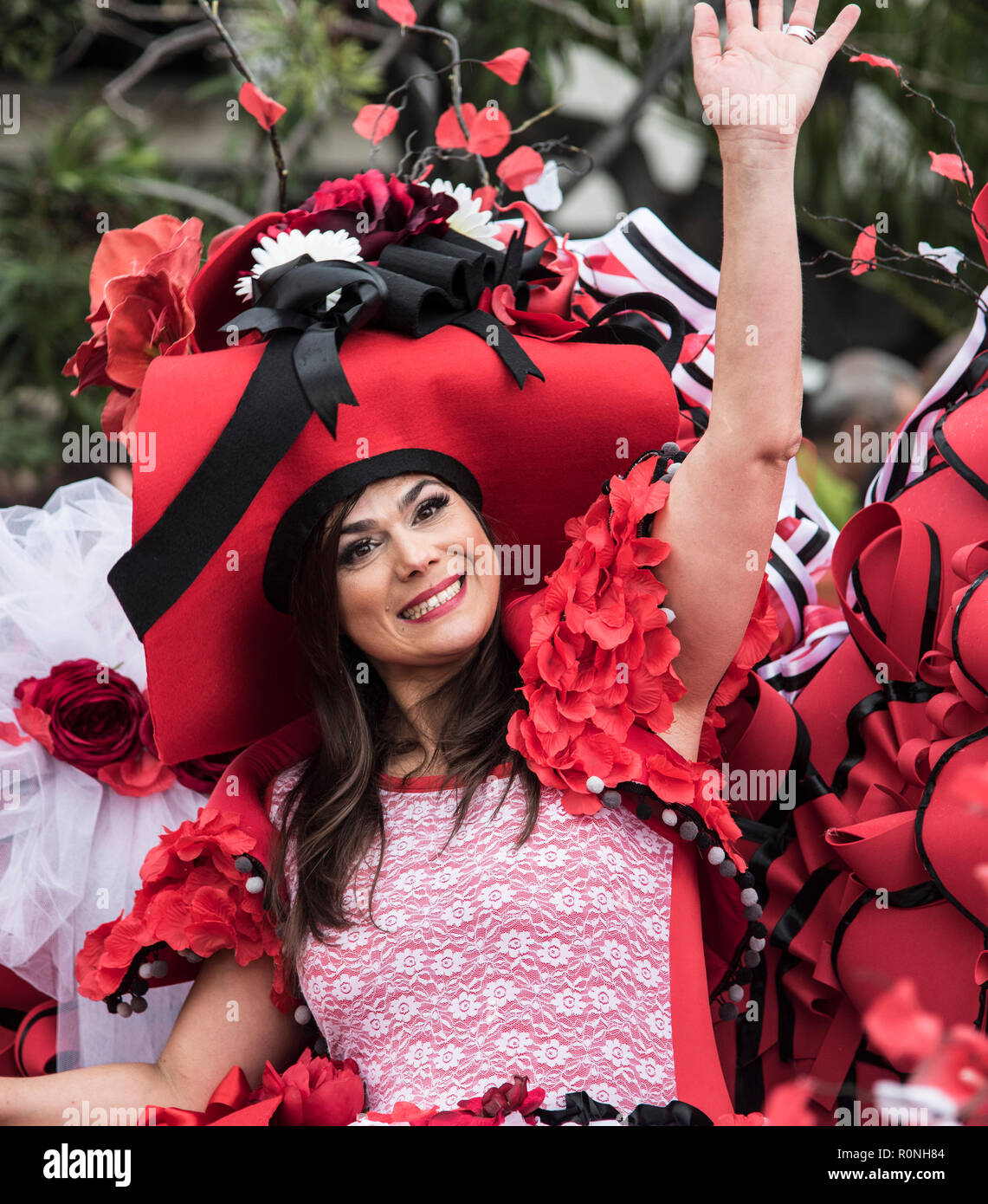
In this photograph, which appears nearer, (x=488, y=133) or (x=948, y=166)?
(x=948, y=166)

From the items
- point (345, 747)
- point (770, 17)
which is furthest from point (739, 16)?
point (345, 747)

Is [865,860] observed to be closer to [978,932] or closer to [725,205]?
[978,932]

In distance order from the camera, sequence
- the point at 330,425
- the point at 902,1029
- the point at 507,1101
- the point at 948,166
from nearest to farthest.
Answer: the point at 902,1029 < the point at 507,1101 < the point at 330,425 < the point at 948,166

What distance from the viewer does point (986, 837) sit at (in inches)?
55.9

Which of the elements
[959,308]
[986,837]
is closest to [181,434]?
[986,837]

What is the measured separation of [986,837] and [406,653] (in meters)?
0.70

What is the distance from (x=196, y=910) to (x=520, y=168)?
1181mm

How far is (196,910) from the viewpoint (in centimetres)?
164

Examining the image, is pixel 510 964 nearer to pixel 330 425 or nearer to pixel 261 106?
pixel 330 425

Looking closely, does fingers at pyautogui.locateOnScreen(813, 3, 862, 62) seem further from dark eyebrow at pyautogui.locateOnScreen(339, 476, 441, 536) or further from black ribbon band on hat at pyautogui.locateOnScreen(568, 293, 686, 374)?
dark eyebrow at pyautogui.locateOnScreen(339, 476, 441, 536)

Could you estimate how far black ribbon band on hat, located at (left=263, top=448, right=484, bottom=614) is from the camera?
163 centimetres

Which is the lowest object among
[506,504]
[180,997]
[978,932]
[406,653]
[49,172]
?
[180,997]

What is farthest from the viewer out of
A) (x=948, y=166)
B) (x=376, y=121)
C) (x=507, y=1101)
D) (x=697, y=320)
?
(x=376, y=121)

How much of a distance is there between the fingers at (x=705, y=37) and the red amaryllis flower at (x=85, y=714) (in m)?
1.13
